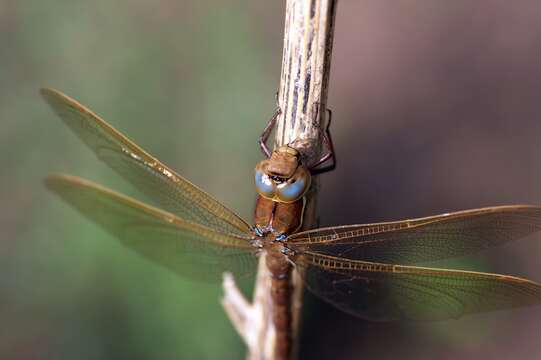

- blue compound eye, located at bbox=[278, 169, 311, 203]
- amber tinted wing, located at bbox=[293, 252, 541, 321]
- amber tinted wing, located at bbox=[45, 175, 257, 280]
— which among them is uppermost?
blue compound eye, located at bbox=[278, 169, 311, 203]

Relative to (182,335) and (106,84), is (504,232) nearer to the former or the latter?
(182,335)

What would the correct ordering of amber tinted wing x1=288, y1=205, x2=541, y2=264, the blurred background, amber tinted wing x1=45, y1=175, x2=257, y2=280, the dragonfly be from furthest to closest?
the blurred background → amber tinted wing x1=45, y1=175, x2=257, y2=280 → the dragonfly → amber tinted wing x1=288, y1=205, x2=541, y2=264

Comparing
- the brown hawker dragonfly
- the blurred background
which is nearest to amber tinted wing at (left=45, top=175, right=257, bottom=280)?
the brown hawker dragonfly

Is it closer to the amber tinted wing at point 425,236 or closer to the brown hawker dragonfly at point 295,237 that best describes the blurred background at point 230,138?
the brown hawker dragonfly at point 295,237

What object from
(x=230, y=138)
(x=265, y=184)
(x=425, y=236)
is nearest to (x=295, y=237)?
(x=265, y=184)

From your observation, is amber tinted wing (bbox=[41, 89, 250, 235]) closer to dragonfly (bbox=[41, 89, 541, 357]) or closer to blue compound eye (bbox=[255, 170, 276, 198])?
dragonfly (bbox=[41, 89, 541, 357])

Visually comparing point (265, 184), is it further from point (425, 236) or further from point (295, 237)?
point (425, 236)
